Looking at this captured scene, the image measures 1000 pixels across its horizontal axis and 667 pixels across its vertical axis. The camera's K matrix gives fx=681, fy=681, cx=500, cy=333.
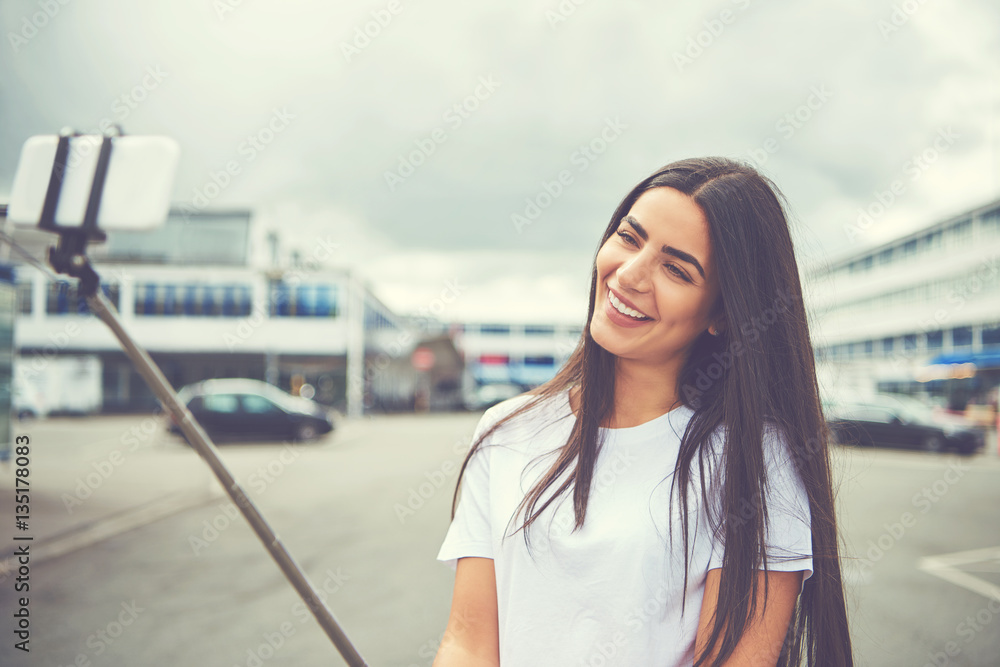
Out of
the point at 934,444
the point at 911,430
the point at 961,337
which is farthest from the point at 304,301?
the point at 961,337

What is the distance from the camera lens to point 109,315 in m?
1.28

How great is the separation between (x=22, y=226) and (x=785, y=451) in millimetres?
1555

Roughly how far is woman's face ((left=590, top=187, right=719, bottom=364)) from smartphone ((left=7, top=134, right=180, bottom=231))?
0.92m

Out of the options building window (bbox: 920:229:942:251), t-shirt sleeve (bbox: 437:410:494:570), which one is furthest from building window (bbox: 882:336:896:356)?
t-shirt sleeve (bbox: 437:410:494:570)

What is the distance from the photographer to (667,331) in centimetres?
147

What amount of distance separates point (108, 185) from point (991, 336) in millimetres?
46662

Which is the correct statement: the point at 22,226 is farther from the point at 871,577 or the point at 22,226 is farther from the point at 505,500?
the point at 871,577

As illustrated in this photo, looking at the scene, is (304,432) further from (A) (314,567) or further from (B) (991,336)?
(B) (991,336)

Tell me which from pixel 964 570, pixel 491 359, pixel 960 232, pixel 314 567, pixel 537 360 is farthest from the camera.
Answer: pixel 537 360

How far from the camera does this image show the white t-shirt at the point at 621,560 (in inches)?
51.6

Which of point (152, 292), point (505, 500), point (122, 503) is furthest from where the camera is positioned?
point (152, 292)

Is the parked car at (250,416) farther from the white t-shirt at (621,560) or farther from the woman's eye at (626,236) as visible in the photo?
the woman's eye at (626,236)

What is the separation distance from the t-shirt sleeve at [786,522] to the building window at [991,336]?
4496cm

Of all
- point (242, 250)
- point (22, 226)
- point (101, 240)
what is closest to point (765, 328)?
point (101, 240)
